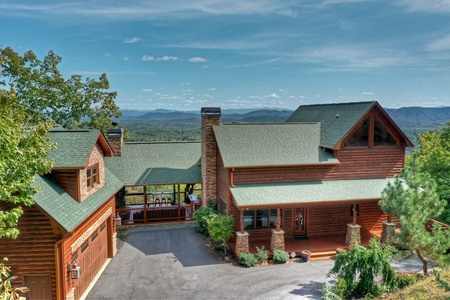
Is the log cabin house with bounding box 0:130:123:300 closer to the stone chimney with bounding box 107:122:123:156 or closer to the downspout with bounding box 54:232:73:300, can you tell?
the downspout with bounding box 54:232:73:300

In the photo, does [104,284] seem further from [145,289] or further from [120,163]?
[120,163]

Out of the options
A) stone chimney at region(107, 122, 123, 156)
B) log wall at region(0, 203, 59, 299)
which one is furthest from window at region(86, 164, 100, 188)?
stone chimney at region(107, 122, 123, 156)

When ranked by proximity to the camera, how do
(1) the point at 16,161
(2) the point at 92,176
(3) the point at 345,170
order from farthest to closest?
(3) the point at 345,170
(2) the point at 92,176
(1) the point at 16,161

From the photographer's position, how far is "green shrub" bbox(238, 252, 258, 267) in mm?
15953

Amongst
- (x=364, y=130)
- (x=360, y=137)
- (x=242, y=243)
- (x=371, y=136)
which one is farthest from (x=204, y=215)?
(x=371, y=136)

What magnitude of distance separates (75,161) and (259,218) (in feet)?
35.4

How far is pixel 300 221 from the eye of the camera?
64.6 feet

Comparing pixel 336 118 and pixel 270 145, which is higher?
pixel 336 118

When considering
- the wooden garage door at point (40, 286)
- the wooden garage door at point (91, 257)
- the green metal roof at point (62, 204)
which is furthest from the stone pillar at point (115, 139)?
the wooden garage door at point (40, 286)

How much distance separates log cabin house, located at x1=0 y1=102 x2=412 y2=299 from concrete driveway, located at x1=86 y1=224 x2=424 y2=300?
118cm

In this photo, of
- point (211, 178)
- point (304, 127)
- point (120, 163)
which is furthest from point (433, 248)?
point (120, 163)

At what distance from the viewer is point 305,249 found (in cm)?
1756

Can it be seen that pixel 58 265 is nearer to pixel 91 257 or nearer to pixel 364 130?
pixel 91 257

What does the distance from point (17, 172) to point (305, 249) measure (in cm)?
1432
